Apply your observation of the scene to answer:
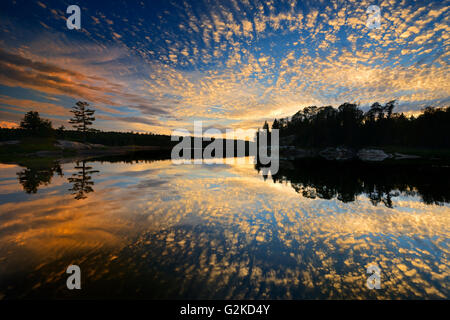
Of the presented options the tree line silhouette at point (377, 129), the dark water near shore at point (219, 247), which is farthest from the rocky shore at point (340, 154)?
the dark water near shore at point (219, 247)

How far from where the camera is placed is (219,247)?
24.0ft

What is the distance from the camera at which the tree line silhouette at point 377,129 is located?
93.5m

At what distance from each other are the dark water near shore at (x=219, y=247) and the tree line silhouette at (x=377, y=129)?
3996 inches

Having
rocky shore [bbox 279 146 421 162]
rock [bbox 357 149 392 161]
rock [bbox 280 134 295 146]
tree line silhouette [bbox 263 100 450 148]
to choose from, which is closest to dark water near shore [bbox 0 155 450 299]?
rocky shore [bbox 279 146 421 162]

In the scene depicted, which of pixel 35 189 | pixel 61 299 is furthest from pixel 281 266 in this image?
pixel 35 189

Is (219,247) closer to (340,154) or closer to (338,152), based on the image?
(340,154)

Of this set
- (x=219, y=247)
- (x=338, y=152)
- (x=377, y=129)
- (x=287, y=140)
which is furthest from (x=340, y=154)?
(x=219, y=247)

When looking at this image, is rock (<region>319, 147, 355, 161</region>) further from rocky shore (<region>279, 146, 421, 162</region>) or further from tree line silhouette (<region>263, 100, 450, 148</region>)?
tree line silhouette (<region>263, 100, 450, 148</region>)

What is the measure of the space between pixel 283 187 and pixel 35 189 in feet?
73.8

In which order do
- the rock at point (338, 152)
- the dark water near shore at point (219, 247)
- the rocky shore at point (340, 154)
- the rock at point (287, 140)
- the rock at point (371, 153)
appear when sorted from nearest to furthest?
the dark water near shore at point (219, 247)
the rocky shore at point (340, 154)
the rock at point (371, 153)
the rock at point (338, 152)
the rock at point (287, 140)

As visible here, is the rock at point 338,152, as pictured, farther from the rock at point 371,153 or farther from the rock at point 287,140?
the rock at point 287,140

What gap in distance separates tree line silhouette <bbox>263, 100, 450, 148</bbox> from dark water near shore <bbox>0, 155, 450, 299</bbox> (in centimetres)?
10151

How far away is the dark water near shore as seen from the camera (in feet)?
16.8

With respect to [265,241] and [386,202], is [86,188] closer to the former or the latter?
[265,241]
